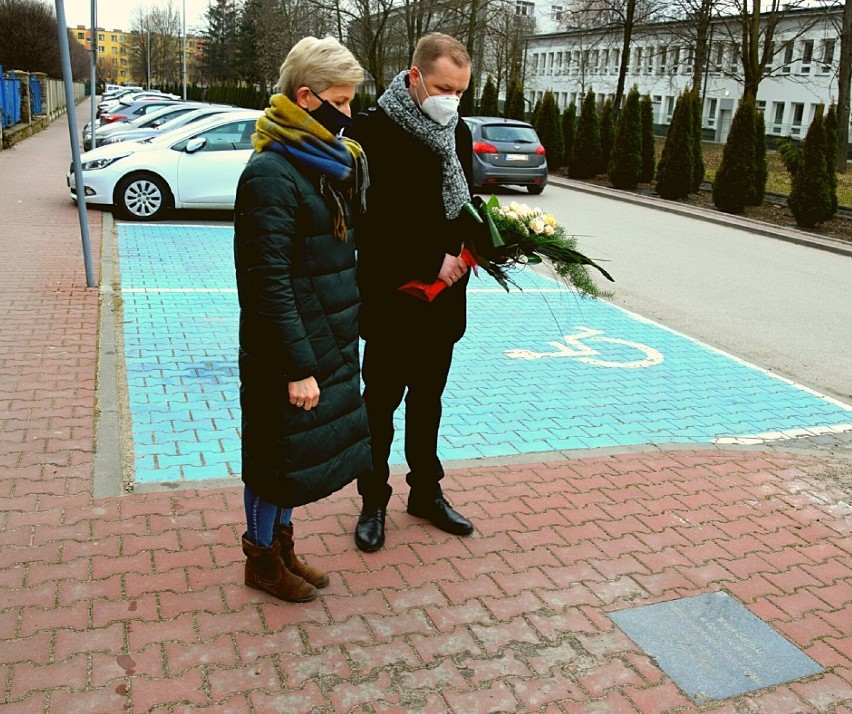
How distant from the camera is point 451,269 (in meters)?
3.64

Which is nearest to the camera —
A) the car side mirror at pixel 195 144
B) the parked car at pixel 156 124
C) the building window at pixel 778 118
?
the car side mirror at pixel 195 144

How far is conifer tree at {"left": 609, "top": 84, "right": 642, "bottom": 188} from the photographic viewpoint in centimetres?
2364

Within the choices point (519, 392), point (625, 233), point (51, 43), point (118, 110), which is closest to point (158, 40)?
point (51, 43)

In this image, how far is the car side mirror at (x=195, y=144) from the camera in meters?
13.2

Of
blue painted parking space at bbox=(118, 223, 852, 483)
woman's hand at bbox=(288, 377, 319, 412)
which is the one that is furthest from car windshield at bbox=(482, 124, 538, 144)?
woman's hand at bbox=(288, 377, 319, 412)

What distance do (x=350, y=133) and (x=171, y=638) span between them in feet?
6.61

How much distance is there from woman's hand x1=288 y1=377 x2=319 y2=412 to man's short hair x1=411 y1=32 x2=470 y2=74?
132 cm

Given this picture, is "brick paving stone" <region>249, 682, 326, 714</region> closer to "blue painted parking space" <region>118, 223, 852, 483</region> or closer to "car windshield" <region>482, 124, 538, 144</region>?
"blue painted parking space" <region>118, 223, 852, 483</region>

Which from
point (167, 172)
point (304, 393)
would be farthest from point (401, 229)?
point (167, 172)

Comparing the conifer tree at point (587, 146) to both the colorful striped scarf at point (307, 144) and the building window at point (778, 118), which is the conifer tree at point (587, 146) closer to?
the colorful striped scarf at point (307, 144)

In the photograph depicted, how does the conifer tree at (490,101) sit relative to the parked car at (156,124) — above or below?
above

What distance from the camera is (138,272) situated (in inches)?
376

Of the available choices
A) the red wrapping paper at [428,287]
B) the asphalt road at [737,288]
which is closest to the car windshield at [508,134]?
the asphalt road at [737,288]

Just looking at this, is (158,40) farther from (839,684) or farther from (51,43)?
(839,684)
